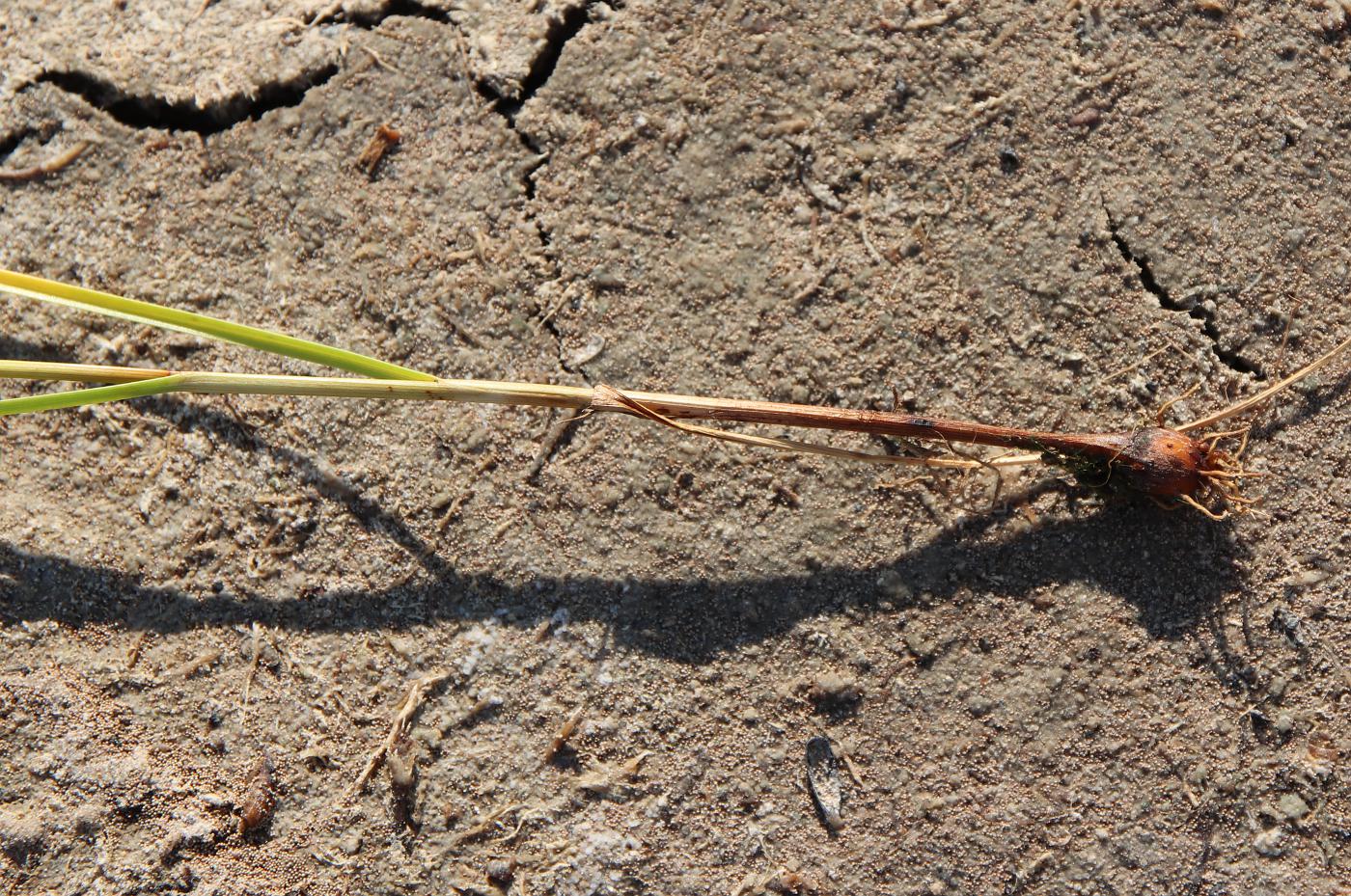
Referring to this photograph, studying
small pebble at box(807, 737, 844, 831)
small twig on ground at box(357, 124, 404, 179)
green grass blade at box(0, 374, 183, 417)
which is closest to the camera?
green grass blade at box(0, 374, 183, 417)

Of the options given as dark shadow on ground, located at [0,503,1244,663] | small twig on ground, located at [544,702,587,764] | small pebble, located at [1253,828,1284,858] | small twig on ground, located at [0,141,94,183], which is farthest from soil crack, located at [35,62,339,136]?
small pebble, located at [1253,828,1284,858]

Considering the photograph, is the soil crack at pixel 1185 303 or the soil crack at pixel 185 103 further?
the soil crack at pixel 185 103

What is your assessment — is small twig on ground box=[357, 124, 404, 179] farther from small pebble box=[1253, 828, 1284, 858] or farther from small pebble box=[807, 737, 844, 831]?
small pebble box=[1253, 828, 1284, 858]

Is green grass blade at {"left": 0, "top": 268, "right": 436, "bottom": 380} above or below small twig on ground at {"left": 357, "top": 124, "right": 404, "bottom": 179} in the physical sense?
below

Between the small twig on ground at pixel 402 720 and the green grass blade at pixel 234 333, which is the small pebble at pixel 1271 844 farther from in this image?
the green grass blade at pixel 234 333

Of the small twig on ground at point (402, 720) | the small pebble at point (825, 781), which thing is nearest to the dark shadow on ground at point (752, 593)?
the small twig on ground at point (402, 720)

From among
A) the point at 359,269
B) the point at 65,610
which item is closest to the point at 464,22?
the point at 359,269

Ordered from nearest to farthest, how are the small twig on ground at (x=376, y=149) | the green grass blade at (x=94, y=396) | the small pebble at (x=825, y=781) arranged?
the green grass blade at (x=94, y=396), the small pebble at (x=825, y=781), the small twig on ground at (x=376, y=149)

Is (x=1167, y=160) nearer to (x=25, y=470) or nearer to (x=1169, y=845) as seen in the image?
(x=1169, y=845)

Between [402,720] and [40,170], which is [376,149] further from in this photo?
[402,720]
